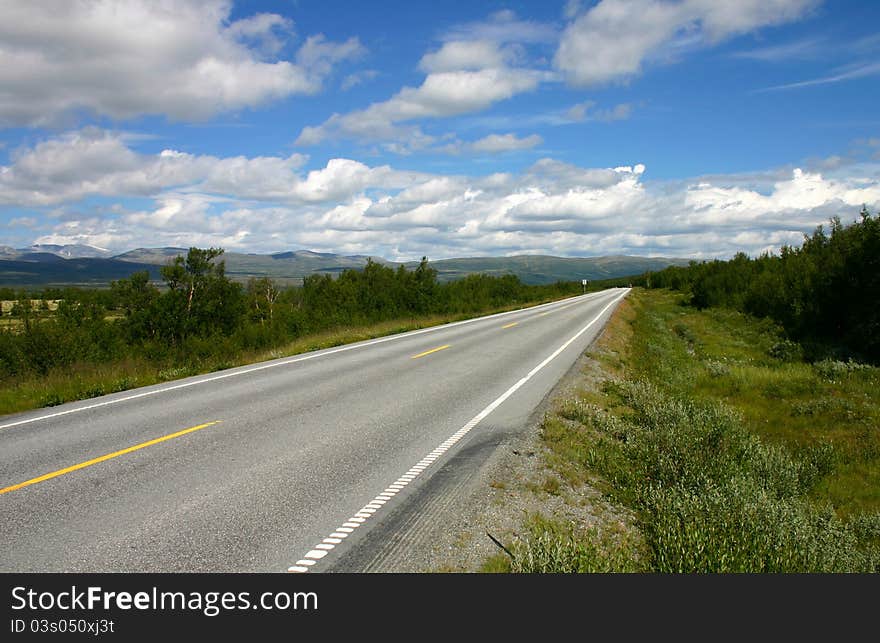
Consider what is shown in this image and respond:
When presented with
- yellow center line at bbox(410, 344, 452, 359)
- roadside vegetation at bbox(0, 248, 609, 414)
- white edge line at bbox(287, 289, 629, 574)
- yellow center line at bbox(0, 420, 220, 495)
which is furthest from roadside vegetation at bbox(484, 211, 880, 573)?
roadside vegetation at bbox(0, 248, 609, 414)

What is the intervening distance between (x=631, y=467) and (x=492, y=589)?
3.84m

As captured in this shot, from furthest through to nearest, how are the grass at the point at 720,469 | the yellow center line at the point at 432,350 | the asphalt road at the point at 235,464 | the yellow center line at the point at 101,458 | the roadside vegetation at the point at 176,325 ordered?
the yellow center line at the point at 432,350, the roadside vegetation at the point at 176,325, the yellow center line at the point at 101,458, the grass at the point at 720,469, the asphalt road at the point at 235,464

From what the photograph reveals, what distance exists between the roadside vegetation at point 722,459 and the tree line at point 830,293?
21 centimetres

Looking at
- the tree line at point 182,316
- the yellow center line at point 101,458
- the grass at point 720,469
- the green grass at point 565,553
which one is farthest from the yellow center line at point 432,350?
the green grass at point 565,553

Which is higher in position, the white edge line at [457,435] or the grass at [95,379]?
the grass at [95,379]

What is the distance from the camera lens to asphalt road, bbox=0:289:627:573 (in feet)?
13.7

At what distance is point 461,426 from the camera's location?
8.22m

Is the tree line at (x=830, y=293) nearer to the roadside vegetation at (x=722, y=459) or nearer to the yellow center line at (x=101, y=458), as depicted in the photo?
the roadside vegetation at (x=722, y=459)

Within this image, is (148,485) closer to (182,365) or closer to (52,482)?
(52,482)

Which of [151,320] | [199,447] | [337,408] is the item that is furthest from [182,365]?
[151,320]

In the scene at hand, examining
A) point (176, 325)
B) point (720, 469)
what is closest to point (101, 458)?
point (720, 469)

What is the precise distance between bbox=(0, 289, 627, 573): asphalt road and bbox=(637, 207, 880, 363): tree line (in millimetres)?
19907

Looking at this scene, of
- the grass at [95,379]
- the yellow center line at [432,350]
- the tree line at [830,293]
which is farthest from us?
the tree line at [830,293]

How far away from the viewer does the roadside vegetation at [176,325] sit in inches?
505
